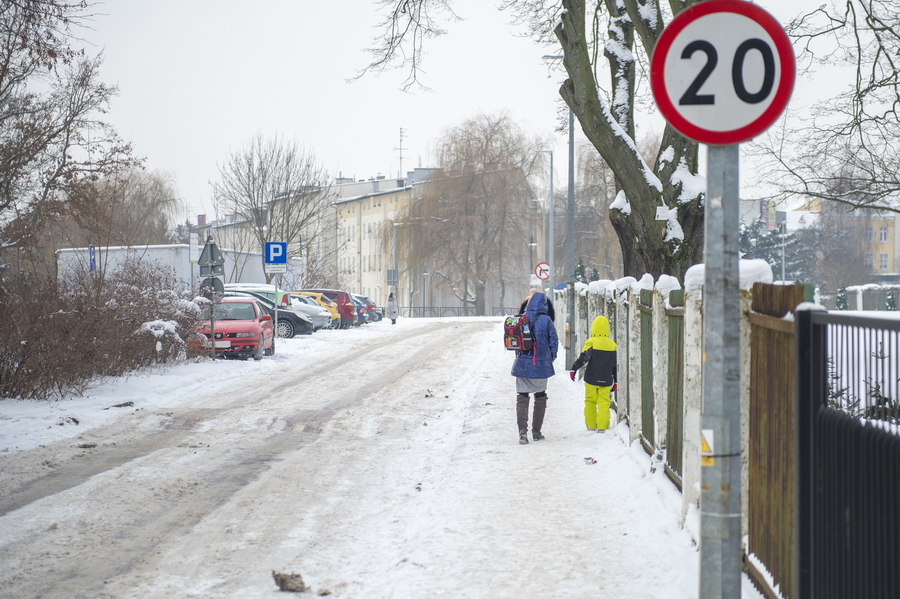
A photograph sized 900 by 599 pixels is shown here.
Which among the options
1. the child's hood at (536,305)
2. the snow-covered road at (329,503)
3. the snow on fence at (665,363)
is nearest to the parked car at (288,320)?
the snow-covered road at (329,503)

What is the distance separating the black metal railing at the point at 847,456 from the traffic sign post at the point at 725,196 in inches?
13.7

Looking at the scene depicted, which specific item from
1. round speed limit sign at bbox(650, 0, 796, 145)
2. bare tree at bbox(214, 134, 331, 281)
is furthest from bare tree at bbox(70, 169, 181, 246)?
round speed limit sign at bbox(650, 0, 796, 145)

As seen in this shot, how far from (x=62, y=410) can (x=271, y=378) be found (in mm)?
5610

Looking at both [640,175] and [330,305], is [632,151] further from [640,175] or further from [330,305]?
[330,305]

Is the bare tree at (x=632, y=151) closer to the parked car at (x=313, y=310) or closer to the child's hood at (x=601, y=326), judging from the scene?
the child's hood at (x=601, y=326)

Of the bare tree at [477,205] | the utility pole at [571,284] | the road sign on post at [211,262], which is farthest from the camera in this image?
the bare tree at [477,205]

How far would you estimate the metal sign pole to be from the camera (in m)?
3.60

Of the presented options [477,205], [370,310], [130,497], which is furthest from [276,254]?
[477,205]

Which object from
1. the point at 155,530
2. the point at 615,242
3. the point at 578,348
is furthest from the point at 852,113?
the point at 615,242

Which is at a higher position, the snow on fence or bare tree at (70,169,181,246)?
bare tree at (70,169,181,246)

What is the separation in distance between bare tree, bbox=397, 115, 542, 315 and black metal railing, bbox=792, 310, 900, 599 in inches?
1910

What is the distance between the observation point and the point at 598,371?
10250 millimetres

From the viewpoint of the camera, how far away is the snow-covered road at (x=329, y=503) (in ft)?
16.8

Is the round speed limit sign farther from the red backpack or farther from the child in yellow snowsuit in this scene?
the child in yellow snowsuit
